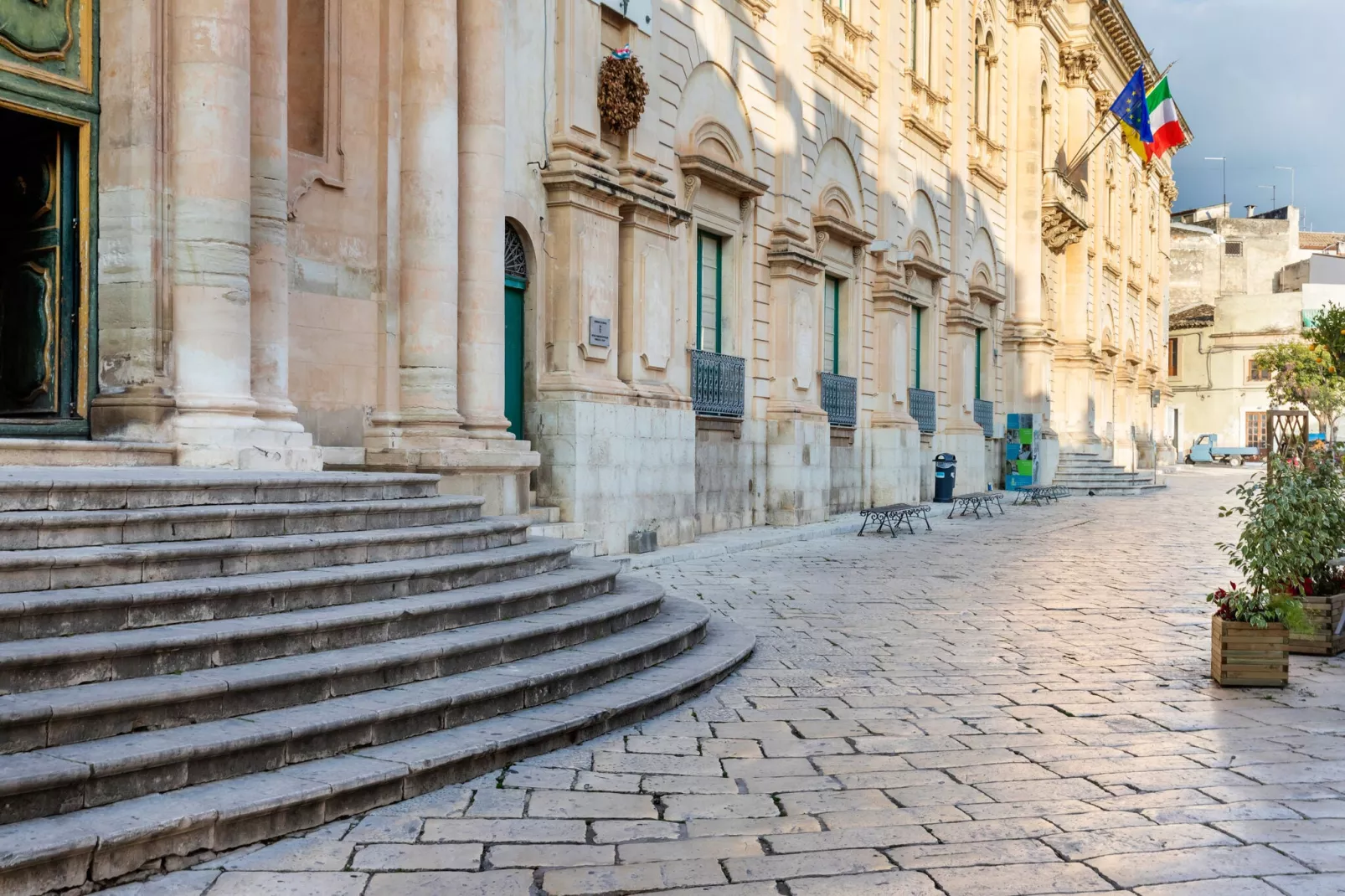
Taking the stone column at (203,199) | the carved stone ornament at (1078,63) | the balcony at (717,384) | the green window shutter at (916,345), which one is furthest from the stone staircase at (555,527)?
the carved stone ornament at (1078,63)

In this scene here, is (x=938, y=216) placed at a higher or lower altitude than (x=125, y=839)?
higher

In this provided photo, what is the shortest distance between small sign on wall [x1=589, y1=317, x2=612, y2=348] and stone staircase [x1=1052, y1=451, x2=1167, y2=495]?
22697 millimetres

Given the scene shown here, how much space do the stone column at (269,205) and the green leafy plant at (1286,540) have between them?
22.1 feet

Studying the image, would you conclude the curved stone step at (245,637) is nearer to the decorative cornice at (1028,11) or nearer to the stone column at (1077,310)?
the decorative cornice at (1028,11)

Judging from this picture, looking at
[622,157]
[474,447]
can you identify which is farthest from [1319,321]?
[474,447]

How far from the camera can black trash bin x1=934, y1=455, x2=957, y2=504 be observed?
24.2 m

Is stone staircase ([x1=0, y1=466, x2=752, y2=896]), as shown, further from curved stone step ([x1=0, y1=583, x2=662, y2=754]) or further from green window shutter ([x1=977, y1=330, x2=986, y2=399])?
green window shutter ([x1=977, y1=330, x2=986, y2=399])

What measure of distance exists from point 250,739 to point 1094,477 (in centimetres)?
3272

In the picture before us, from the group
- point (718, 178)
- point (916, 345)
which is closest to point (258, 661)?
point (718, 178)

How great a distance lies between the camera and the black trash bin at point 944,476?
24219 mm

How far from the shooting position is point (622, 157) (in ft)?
43.7

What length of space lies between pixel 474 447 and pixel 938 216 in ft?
56.8

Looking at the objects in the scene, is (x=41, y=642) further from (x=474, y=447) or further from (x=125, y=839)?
(x=474, y=447)

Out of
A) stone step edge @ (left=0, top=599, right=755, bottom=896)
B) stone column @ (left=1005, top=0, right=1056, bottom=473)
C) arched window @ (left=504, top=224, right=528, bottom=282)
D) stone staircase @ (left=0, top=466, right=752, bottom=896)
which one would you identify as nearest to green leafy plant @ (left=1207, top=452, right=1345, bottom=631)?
stone staircase @ (left=0, top=466, right=752, bottom=896)
